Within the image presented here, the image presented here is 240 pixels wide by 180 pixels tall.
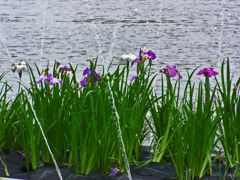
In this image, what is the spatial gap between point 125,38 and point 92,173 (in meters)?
7.06

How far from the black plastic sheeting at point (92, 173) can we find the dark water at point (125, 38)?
277cm

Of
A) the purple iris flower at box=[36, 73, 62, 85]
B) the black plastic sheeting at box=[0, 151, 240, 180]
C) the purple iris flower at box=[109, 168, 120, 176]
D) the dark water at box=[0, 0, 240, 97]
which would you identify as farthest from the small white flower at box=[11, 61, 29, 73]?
the dark water at box=[0, 0, 240, 97]

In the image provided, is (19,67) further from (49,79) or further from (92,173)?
(92,173)

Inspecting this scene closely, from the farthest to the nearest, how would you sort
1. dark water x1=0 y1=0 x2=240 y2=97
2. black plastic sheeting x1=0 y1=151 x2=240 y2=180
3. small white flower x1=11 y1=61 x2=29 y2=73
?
dark water x1=0 y1=0 x2=240 y2=97 → small white flower x1=11 y1=61 x2=29 y2=73 → black plastic sheeting x1=0 y1=151 x2=240 y2=180

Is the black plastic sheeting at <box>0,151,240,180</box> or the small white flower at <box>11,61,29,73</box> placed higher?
the small white flower at <box>11,61,29,73</box>

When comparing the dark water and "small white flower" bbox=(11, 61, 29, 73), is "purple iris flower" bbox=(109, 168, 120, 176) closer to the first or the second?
"small white flower" bbox=(11, 61, 29, 73)

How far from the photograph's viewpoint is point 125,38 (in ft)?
29.0

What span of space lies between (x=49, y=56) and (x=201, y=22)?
19.1 ft

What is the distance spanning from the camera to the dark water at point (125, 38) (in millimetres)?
6716

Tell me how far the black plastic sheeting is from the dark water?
9.09 ft

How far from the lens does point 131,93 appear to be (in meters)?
2.38

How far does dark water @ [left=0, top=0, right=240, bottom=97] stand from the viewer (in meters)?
6.72

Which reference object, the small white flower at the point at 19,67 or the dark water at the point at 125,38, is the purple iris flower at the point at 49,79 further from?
the dark water at the point at 125,38

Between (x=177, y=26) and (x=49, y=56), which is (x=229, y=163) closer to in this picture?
(x=49, y=56)
